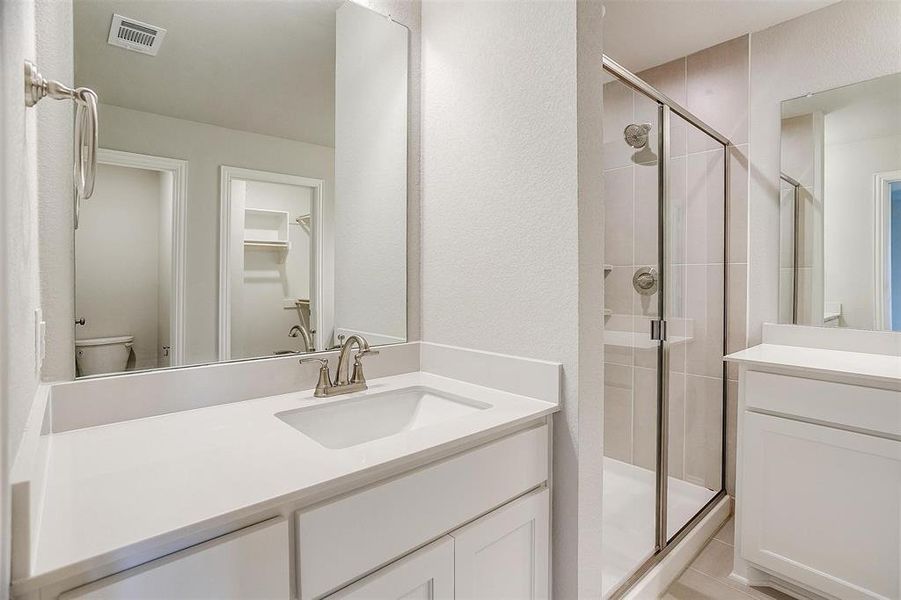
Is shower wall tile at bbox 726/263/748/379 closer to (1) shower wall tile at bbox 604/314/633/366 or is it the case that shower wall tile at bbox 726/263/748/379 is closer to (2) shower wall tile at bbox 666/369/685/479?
(2) shower wall tile at bbox 666/369/685/479

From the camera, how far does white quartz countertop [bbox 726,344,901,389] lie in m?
1.50

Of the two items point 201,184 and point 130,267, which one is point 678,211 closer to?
point 201,184

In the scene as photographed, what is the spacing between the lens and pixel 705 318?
7.23 feet

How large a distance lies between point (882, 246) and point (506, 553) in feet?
6.28

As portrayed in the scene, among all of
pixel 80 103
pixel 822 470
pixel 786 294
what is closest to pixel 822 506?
pixel 822 470

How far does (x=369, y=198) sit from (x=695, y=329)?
5.29 feet

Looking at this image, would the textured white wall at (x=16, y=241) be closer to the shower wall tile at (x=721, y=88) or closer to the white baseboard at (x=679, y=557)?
the white baseboard at (x=679, y=557)

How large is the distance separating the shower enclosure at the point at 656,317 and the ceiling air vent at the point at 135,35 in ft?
4.18

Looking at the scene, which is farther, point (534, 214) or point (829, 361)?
point (829, 361)

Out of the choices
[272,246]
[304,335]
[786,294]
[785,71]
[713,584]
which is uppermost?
[785,71]

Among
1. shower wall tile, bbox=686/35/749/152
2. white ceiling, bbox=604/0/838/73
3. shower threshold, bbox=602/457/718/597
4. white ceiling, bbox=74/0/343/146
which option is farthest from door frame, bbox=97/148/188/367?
shower wall tile, bbox=686/35/749/152

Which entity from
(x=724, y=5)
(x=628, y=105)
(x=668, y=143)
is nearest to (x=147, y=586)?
(x=628, y=105)

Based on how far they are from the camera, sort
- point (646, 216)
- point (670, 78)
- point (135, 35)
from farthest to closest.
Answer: point (670, 78), point (646, 216), point (135, 35)

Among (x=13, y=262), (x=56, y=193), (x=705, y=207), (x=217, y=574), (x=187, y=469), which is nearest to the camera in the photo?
(x=13, y=262)
